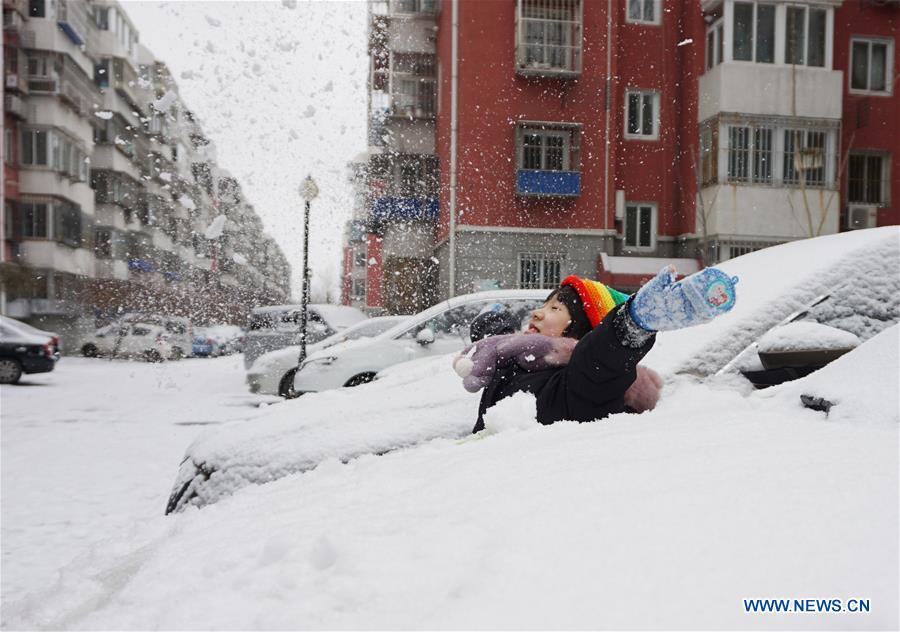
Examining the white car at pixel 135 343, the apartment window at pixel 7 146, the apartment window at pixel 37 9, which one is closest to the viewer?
the white car at pixel 135 343

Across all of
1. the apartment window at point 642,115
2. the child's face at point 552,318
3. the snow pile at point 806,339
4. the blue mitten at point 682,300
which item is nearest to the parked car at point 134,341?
the apartment window at point 642,115

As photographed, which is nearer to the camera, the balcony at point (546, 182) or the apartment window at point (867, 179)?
the balcony at point (546, 182)

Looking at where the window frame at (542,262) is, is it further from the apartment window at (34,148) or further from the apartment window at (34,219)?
the apartment window at (34,148)

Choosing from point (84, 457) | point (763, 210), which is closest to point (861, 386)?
point (84, 457)

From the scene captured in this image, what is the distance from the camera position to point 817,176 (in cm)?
1855

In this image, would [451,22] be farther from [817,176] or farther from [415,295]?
[817,176]

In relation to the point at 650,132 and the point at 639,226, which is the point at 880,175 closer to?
the point at 650,132

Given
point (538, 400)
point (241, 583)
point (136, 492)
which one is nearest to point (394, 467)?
point (538, 400)

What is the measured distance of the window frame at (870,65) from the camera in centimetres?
1978

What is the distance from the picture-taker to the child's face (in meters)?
2.50

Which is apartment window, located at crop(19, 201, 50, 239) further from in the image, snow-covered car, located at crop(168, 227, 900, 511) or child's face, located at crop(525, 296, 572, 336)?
child's face, located at crop(525, 296, 572, 336)

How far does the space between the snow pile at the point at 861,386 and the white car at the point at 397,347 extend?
610cm

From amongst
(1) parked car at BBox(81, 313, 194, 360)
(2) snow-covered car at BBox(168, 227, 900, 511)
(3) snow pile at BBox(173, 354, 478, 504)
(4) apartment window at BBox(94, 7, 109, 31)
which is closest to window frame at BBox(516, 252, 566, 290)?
(1) parked car at BBox(81, 313, 194, 360)

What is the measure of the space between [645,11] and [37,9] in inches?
931
